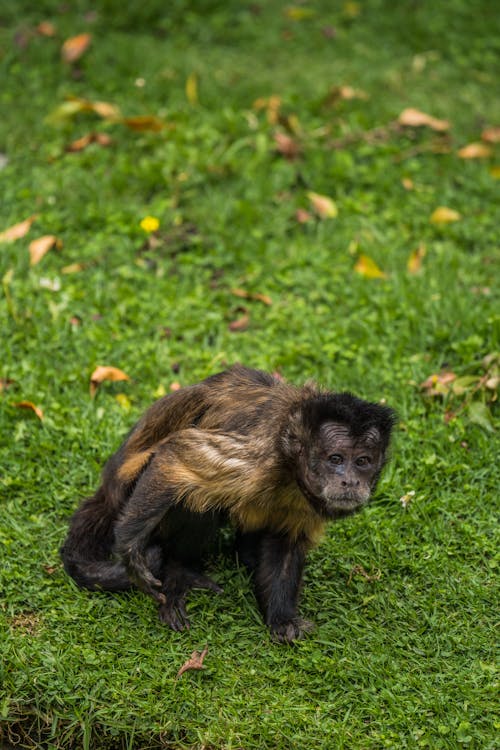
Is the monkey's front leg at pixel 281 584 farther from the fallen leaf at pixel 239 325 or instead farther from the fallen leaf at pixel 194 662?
the fallen leaf at pixel 239 325

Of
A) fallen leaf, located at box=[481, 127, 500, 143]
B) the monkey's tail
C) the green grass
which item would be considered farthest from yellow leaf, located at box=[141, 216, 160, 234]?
fallen leaf, located at box=[481, 127, 500, 143]

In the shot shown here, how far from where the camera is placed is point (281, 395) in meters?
4.51

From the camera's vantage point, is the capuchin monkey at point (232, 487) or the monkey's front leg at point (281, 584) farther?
the monkey's front leg at point (281, 584)

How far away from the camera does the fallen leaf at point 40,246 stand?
6.80 m

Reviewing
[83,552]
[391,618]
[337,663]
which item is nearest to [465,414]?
[391,618]

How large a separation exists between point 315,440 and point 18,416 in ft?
6.63

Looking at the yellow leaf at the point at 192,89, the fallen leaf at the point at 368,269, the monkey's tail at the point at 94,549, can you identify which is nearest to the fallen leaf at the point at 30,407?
the monkey's tail at the point at 94,549

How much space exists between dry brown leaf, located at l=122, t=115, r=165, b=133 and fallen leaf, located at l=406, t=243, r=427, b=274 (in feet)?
7.33

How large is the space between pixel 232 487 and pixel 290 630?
70 centimetres

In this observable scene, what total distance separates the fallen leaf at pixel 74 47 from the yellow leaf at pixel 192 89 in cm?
98

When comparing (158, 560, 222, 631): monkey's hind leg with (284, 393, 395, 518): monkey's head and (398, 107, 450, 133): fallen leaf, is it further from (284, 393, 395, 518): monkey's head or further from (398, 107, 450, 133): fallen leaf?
(398, 107, 450, 133): fallen leaf

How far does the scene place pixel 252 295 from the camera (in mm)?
6641

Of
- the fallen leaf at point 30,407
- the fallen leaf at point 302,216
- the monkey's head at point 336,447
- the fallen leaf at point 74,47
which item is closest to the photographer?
the monkey's head at point 336,447

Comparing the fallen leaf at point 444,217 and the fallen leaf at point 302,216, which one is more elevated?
the fallen leaf at point 302,216
